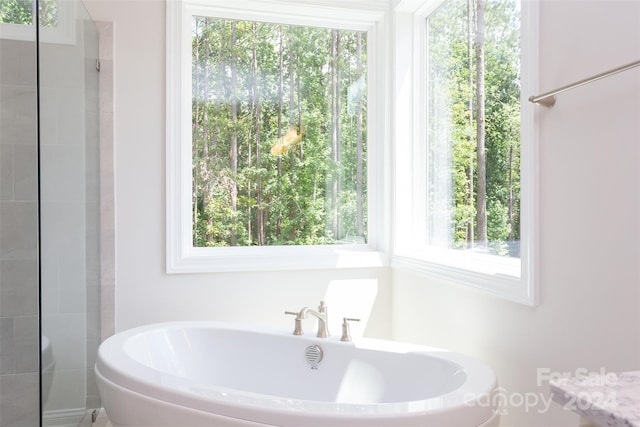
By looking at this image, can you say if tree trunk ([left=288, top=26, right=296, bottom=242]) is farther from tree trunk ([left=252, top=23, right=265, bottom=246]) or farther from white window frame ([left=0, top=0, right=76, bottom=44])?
white window frame ([left=0, top=0, right=76, bottom=44])

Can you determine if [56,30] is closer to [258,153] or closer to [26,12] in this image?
[26,12]

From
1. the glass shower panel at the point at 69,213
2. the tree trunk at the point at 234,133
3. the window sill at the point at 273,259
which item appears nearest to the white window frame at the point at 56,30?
the glass shower panel at the point at 69,213

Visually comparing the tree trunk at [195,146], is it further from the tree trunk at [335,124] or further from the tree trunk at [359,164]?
the tree trunk at [359,164]

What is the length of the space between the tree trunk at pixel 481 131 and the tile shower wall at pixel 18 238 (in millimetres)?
1789

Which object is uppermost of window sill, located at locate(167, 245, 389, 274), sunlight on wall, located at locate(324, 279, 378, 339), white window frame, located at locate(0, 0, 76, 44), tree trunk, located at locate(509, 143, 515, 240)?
white window frame, located at locate(0, 0, 76, 44)

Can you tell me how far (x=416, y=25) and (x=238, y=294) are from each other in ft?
5.98

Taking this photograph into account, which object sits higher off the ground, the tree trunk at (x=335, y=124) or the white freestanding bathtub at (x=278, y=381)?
the tree trunk at (x=335, y=124)

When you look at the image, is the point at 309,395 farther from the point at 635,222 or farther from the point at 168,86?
the point at 168,86

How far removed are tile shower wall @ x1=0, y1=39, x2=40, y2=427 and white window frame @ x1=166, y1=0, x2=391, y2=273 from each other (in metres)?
Result: 0.74

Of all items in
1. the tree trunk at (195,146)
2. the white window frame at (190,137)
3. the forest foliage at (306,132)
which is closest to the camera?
the forest foliage at (306,132)

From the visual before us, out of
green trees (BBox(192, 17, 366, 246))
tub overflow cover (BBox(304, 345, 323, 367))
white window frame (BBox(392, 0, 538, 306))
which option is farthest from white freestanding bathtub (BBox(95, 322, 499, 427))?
green trees (BBox(192, 17, 366, 246))

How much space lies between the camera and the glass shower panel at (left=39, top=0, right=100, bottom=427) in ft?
5.71

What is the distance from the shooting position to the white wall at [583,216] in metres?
1.36

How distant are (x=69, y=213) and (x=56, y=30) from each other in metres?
0.68
